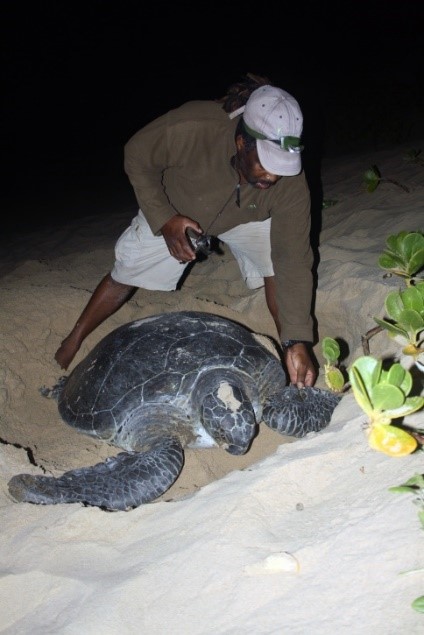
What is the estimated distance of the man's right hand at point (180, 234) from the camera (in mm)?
2135

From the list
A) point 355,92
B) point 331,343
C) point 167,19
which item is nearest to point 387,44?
point 355,92

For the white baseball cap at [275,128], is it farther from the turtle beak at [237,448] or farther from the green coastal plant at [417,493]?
the green coastal plant at [417,493]

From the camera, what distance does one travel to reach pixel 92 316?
2648 mm

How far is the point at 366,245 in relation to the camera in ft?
9.47

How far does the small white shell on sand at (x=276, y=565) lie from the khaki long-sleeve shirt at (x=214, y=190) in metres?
1.26

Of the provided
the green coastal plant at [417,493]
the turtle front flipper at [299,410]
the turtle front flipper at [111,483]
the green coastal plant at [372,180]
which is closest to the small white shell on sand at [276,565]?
the green coastal plant at [417,493]

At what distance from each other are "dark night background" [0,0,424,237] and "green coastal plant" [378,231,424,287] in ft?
11.8

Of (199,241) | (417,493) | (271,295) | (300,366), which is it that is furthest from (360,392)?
(271,295)

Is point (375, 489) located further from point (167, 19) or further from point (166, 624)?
point (167, 19)

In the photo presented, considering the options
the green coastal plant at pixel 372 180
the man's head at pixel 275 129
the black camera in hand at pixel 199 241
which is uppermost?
the man's head at pixel 275 129

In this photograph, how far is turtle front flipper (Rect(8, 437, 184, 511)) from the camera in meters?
1.52

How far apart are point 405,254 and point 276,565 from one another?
1.13 meters

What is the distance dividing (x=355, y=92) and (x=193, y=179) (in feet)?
23.7

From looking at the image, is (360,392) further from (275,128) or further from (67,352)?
(67,352)
